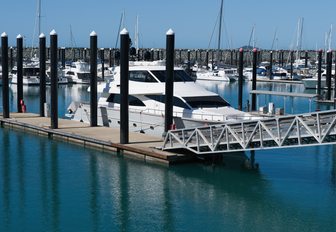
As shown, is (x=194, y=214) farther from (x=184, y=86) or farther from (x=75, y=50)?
(x=75, y=50)

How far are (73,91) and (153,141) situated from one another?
1940 inches

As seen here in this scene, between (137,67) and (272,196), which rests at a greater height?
(137,67)

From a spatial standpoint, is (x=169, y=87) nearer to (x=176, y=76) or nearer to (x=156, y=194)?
(x=176, y=76)

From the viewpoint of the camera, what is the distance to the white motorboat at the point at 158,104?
29250 mm

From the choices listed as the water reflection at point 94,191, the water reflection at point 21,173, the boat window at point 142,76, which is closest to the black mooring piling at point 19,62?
the water reflection at point 21,173

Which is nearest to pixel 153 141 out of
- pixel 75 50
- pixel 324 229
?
pixel 324 229

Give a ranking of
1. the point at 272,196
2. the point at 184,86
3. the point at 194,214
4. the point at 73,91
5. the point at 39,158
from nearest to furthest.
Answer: the point at 194,214 → the point at 272,196 → the point at 39,158 → the point at 184,86 → the point at 73,91

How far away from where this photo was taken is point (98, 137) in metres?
30.1

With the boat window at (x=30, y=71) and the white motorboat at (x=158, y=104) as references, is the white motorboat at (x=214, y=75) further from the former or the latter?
the white motorboat at (x=158, y=104)

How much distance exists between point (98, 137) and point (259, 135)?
954 centimetres

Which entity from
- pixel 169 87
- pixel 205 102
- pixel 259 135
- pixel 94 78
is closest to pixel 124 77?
pixel 169 87

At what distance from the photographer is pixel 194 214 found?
19.8 m

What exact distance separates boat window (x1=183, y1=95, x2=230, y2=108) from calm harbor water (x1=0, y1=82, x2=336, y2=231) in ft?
10.2

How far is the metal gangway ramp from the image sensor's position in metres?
21.6
